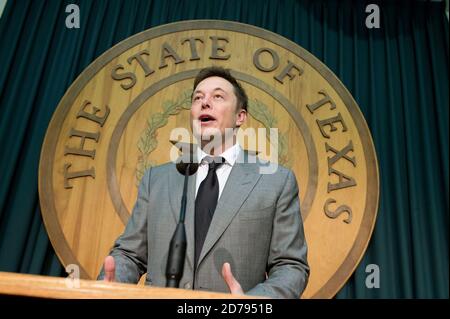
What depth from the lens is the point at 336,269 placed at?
2.19 meters

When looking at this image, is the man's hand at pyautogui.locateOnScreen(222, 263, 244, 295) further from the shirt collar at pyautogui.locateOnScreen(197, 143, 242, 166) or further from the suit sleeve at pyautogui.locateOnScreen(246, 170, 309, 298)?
the shirt collar at pyautogui.locateOnScreen(197, 143, 242, 166)

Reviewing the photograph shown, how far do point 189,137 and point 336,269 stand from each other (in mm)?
1093

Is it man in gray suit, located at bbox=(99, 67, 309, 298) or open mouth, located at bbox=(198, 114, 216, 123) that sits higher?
open mouth, located at bbox=(198, 114, 216, 123)

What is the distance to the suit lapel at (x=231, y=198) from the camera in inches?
54.4

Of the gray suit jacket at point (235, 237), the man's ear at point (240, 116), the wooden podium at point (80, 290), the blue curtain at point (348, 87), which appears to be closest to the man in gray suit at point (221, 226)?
the gray suit jacket at point (235, 237)

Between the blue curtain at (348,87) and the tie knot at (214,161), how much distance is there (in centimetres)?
109

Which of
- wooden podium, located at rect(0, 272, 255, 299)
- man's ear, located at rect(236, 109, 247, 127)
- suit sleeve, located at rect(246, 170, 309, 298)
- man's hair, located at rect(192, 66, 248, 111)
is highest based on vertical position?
man's hair, located at rect(192, 66, 248, 111)

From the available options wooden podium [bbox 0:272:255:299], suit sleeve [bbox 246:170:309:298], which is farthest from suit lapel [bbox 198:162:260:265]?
wooden podium [bbox 0:272:255:299]

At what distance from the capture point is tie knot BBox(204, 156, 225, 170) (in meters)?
1.64

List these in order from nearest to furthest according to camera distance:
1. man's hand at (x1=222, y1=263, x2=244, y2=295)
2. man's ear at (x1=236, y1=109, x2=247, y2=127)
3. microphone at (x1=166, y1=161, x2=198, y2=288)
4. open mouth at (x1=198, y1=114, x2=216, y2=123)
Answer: microphone at (x1=166, y1=161, x2=198, y2=288) < man's hand at (x1=222, y1=263, x2=244, y2=295) < open mouth at (x1=198, y1=114, x2=216, y2=123) < man's ear at (x1=236, y1=109, x2=247, y2=127)

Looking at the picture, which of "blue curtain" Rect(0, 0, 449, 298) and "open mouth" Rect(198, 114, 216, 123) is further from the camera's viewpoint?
"blue curtain" Rect(0, 0, 449, 298)

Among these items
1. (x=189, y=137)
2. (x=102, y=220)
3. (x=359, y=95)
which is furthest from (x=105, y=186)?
(x=359, y=95)
